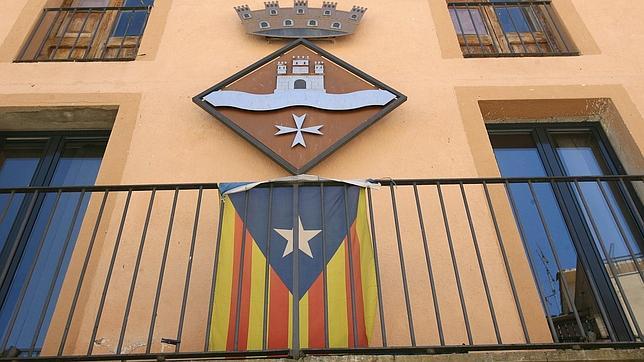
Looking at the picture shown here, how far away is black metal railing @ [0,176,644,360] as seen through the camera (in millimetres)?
4090

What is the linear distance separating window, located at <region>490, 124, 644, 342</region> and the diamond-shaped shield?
4.56 ft

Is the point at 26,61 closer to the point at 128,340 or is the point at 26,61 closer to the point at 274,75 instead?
the point at 274,75

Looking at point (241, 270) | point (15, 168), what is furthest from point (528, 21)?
point (15, 168)

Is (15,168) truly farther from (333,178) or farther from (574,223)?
(574,223)

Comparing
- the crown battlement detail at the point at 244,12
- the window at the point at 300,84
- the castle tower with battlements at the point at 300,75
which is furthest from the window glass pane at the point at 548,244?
the crown battlement detail at the point at 244,12

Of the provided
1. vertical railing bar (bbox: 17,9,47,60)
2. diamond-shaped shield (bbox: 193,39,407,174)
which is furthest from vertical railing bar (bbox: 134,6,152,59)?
diamond-shaped shield (bbox: 193,39,407,174)

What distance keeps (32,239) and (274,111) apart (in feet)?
7.56

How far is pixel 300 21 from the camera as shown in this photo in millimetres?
6598

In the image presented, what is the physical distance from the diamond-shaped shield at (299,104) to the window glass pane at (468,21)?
1.73m

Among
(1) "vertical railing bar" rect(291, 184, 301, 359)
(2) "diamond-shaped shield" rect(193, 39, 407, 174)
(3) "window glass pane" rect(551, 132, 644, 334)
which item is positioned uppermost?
(2) "diamond-shaped shield" rect(193, 39, 407, 174)

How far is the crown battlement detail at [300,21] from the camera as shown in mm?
6513

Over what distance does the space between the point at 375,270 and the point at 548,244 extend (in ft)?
6.24

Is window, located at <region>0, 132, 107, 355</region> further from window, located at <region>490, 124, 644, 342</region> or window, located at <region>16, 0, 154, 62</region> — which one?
window, located at <region>490, 124, 644, 342</region>

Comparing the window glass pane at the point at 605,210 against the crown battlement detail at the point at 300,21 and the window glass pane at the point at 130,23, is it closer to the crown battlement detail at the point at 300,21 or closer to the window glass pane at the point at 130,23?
the crown battlement detail at the point at 300,21
